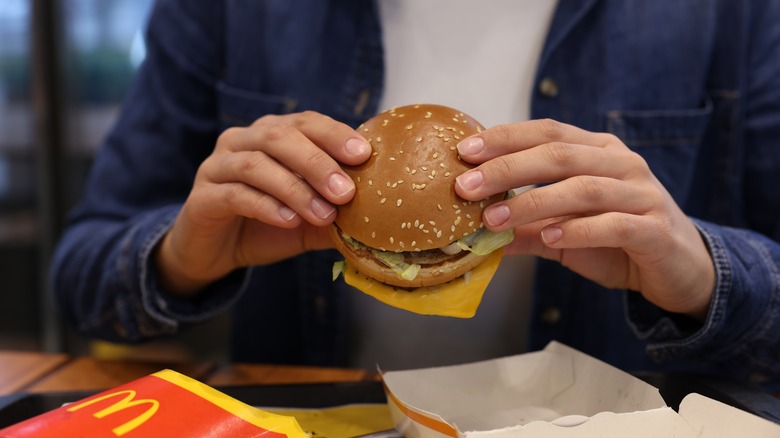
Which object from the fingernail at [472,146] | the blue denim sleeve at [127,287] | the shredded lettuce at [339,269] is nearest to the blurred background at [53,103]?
the blue denim sleeve at [127,287]

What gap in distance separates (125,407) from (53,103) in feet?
9.85

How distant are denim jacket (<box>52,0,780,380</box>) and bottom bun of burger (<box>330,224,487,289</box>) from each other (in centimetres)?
45

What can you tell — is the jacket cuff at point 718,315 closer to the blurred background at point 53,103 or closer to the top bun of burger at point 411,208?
the top bun of burger at point 411,208

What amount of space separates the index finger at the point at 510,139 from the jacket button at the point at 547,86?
49cm

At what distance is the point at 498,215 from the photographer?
1036mm

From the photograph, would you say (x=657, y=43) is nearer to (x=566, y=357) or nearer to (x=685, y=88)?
(x=685, y=88)

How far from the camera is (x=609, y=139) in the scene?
110 centimetres

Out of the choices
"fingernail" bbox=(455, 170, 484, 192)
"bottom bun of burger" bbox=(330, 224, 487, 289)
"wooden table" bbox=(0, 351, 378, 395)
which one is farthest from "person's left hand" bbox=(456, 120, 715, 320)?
"wooden table" bbox=(0, 351, 378, 395)

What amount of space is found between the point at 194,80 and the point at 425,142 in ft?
→ 2.87

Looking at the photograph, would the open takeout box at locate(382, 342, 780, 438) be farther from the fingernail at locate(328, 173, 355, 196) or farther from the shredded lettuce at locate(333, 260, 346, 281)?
the fingernail at locate(328, 173, 355, 196)

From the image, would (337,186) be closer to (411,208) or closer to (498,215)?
(411,208)

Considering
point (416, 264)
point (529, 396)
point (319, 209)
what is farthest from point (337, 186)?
point (529, 396)

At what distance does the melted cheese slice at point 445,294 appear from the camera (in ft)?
3.67

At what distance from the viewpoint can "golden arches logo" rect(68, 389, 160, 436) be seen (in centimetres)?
88
